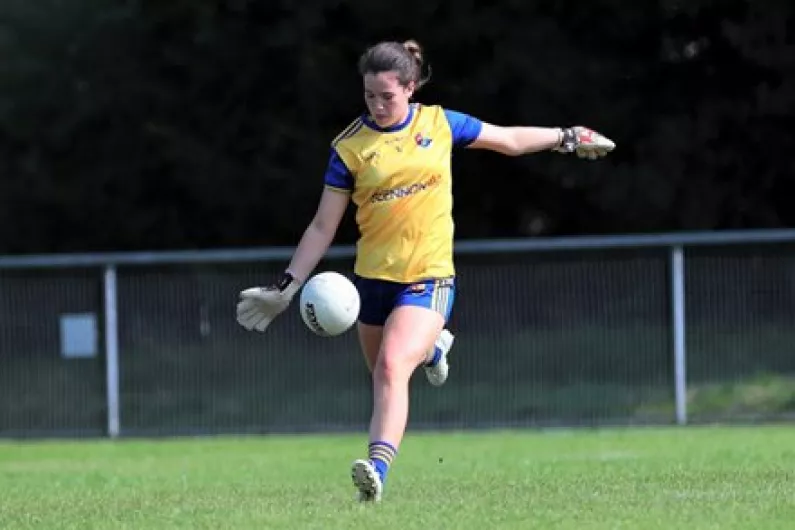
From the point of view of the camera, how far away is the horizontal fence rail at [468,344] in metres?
16.5

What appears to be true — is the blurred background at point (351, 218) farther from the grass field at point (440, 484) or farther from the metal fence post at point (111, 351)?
the grass field at point (440, 484)

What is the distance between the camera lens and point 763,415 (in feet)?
53.4

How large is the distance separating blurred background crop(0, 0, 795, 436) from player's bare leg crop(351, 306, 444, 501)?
326 inches

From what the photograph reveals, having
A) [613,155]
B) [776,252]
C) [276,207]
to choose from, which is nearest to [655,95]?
[613,155]

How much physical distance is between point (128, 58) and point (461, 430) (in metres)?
10.1

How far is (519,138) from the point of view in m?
8.93

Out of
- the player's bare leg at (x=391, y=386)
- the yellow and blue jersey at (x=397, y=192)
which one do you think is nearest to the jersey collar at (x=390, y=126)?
the yellow and blue jersey at (x=397, y=192)

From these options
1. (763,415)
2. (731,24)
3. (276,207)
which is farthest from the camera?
(276,207)

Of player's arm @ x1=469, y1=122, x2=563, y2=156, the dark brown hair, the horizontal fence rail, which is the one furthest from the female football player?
the horizontal fence rail

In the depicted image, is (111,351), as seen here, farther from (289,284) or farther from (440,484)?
(289,284)

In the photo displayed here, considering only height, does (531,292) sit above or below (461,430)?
above

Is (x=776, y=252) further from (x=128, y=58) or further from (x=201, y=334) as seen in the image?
(x=128, y=58)

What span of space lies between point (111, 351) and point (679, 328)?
16.9ft

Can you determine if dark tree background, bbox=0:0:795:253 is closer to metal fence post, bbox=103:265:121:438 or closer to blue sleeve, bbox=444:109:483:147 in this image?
metal fence post, bbox=103:265:121:438
